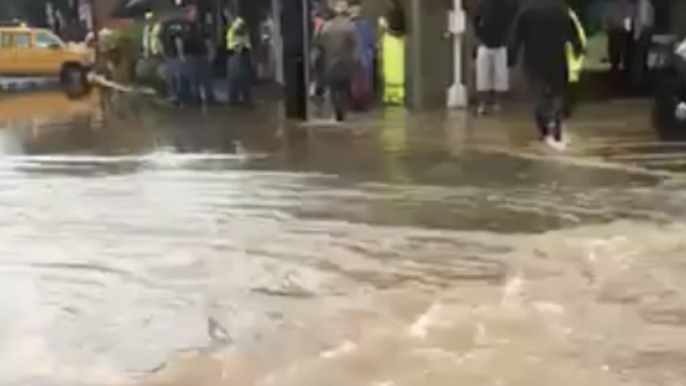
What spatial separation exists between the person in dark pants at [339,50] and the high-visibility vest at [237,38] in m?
4.34

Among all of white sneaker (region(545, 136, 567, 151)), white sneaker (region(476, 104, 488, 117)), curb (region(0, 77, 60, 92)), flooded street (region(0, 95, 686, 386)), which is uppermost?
flooded street (region(0, 95, 686, 386))

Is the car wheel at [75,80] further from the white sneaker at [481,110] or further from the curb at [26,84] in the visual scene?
the white sneaker at [481,110]

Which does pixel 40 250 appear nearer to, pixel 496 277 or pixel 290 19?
pixel 496 277

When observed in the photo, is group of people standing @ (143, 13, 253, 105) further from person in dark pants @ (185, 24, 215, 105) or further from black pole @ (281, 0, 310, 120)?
black pole @ (281, 0, 310, 120)

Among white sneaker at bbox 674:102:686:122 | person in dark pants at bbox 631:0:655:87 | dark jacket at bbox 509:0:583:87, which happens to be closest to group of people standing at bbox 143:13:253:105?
person in dark pants at bbox 631:0:655:87

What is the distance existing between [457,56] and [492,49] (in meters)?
0.95

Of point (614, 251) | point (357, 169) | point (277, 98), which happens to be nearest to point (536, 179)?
point (357, 169)

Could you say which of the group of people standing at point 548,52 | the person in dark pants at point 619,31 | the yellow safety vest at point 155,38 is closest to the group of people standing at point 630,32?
the person in dark pants at point 619,31

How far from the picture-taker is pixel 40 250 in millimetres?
8867

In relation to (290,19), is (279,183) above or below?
below

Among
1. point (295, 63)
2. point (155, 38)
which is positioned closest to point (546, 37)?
point (295, 63)

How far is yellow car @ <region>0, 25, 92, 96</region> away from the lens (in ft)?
90.8

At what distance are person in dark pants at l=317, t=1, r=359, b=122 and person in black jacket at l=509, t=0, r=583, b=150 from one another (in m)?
3.86

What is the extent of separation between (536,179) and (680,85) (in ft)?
10.1
